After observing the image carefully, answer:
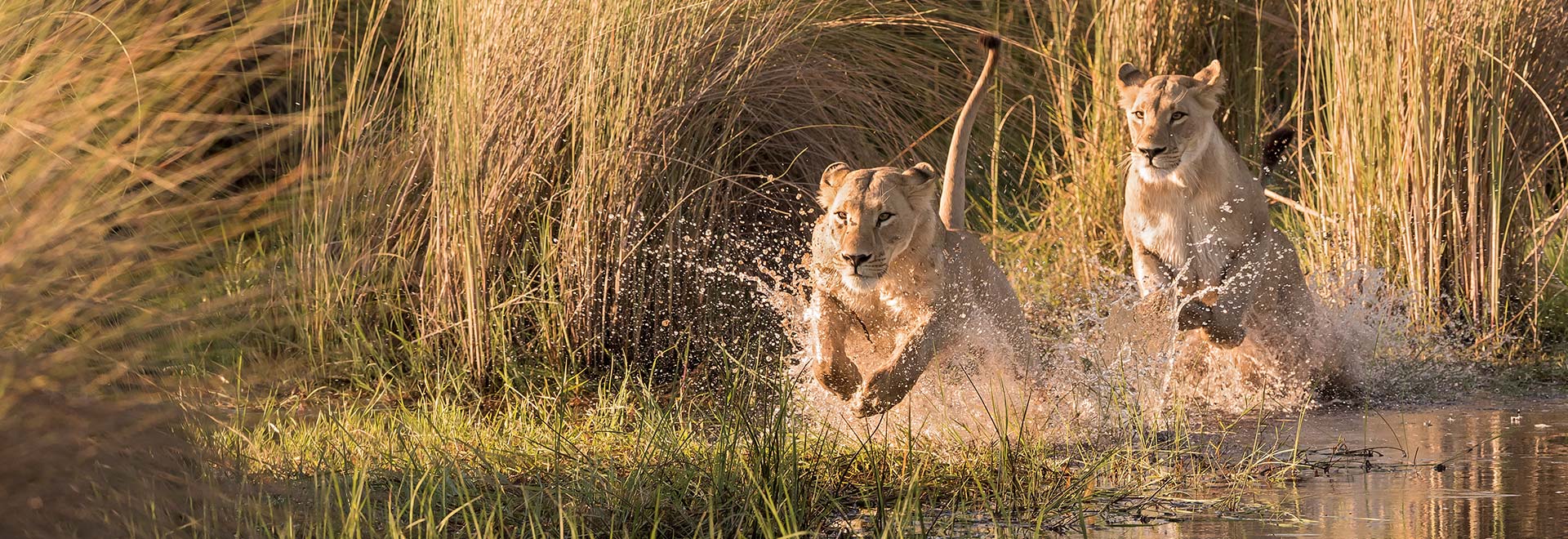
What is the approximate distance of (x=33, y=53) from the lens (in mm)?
3305

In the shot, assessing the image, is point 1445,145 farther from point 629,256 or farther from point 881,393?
point 629,256

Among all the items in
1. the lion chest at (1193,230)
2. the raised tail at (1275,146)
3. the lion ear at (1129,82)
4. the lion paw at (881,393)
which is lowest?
the lion paw at (881,393)

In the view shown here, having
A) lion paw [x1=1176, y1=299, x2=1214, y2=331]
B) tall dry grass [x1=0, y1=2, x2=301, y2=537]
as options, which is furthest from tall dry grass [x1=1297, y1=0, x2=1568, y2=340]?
tall dry grass [x1=0, y1=2, x2=301, y2=537]

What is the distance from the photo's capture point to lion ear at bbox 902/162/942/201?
5.37m

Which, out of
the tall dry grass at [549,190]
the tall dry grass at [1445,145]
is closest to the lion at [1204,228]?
the tall dry grass at [1445,145]

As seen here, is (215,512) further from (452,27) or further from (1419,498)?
(452,27)

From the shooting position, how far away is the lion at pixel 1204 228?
641 cm

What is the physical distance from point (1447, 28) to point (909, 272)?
2725 mm

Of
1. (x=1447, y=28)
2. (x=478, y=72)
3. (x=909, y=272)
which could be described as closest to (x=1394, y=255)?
(x=1447, y=28)

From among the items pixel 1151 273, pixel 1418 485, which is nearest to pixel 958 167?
pixel 1151 273

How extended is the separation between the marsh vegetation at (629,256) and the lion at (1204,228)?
0.22 m

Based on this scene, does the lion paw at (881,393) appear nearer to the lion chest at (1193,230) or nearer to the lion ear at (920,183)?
the lion ear at (920,183)

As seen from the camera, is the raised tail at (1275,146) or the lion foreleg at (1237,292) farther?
the raised tail at (1275,146)

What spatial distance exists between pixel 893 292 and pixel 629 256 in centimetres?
139
